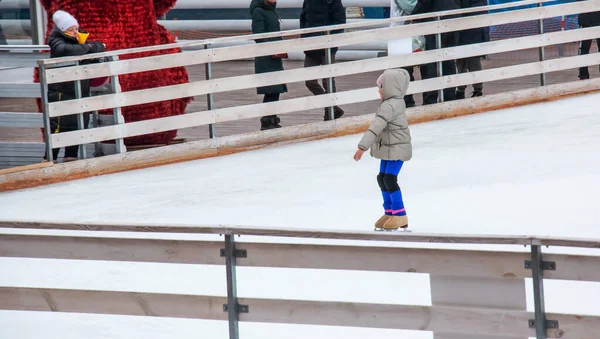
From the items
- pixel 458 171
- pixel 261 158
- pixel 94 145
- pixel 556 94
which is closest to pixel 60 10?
pixel 94 145

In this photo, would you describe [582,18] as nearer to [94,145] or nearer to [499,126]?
[499,126]

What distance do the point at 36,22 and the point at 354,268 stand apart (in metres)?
8.04

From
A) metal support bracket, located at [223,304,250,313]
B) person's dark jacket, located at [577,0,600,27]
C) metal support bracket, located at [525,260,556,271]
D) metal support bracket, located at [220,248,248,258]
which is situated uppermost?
person's dark jacket, located at [577,0,600,27]

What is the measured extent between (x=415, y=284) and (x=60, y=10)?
483 cm

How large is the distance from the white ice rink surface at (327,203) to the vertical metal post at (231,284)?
60 centimetres

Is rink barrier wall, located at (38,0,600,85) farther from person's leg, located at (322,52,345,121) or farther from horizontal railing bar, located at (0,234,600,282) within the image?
horizontal railing bar, located at (0,234,600,282)

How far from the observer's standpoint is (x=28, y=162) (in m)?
9.92

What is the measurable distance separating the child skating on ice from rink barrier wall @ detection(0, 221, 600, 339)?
2.44 m

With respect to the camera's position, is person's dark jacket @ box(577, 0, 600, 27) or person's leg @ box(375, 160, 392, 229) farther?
person's dark jacket @ box(577, 0, 600, 27)

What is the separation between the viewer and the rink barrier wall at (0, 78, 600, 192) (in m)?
9.14

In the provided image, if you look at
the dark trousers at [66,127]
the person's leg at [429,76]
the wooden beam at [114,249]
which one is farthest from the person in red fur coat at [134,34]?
the wooden beam at [114,249]

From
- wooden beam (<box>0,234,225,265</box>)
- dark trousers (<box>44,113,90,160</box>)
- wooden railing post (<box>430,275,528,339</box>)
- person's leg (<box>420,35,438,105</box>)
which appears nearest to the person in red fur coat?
dark trousers (<box>44,113,90,160</box>)

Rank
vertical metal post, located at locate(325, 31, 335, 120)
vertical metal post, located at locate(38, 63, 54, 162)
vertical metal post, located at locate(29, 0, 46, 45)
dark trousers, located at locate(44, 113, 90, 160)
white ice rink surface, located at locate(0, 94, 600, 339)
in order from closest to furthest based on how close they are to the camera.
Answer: white ice rink surface, located at locate(0, 94, 600, 339), vertical metal post, located at locate(38, 63, 54, 162), dark trousers, located at locate(44, 113, 90, 160), vertical metal post, located at locate(325, 31, 335, 120), vertical metal post, located at locate(29, 0, 46, 45)

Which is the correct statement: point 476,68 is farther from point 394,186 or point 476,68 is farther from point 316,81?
point 394,186
